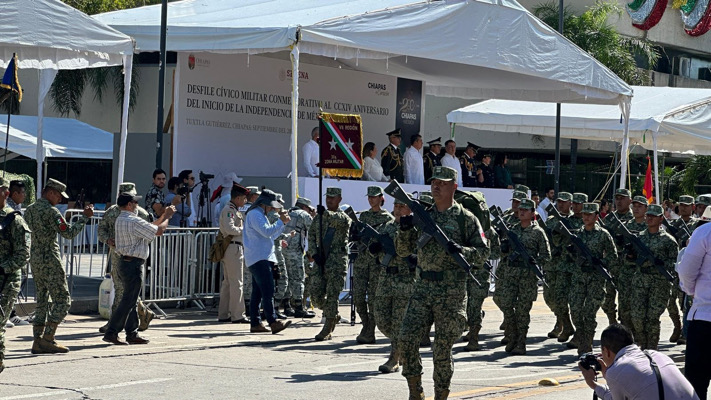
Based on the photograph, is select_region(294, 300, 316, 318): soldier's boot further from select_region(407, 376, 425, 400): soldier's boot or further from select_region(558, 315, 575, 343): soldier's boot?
select_region(407, 376, 425, 400): soldier's boot

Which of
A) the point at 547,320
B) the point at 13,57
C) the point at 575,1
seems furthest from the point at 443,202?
the point at 575,1

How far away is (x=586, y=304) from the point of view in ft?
42.7

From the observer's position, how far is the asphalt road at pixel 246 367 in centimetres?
949

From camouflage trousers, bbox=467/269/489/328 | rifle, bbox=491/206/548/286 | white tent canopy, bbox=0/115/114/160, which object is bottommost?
camouflage trousers, bbox=467/269/489/328

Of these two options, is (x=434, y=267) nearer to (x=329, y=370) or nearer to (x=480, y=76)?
(x=329, y=370)

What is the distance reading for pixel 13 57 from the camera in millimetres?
13797

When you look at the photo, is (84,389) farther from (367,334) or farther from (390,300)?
(367,334)

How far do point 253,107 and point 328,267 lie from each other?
7.72 m

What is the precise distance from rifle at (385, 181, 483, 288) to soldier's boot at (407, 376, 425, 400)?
3.23ft

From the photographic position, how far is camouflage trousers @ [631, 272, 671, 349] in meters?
12.3

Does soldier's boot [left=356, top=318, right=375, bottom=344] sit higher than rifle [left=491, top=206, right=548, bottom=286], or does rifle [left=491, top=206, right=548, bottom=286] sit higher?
rifle [left=491, top=206, right=548, bottom=286]

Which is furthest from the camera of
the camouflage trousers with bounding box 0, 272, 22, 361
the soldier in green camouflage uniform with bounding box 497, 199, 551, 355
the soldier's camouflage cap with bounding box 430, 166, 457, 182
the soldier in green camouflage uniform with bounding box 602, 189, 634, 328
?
the soldier in green camouflage uniform with bounding box 602, 189, 634, 328

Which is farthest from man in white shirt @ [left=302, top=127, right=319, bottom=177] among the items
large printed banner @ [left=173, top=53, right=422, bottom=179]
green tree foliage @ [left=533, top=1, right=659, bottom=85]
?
green tree foliage @ [left=533, top=1, right=659, bottom=85]

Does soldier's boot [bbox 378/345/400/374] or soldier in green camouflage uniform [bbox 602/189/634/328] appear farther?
soldier in green camouflage uniform [bbox 602/189/634/328]
